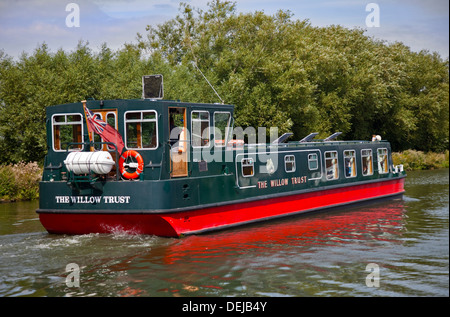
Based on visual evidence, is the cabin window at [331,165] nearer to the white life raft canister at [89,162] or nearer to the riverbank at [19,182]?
the white life raft canister at [89,162]

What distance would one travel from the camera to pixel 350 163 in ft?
71.6

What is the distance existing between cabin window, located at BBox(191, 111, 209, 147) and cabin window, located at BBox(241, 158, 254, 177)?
5.57 ft

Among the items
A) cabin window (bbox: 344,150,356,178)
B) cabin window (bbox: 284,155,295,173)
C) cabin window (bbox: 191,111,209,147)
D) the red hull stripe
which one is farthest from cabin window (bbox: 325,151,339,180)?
cabin window (bbox: 191,111,209,147)

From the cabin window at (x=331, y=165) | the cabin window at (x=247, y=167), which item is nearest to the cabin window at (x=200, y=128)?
the cabin window at (x=247, y=167)

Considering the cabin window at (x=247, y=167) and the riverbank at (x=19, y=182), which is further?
the riverbank at (x=19, y=182)

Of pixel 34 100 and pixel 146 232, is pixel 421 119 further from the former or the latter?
pixel 146 232

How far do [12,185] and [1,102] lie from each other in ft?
24.6

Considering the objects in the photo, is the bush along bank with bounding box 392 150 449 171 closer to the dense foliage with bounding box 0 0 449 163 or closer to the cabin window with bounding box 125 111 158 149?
the dense foliage with bounding box 0 0 449 163

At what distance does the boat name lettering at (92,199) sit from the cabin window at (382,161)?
13.1 m

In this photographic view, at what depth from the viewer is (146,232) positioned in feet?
47.1

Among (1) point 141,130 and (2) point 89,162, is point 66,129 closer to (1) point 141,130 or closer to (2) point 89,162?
(2) point 89,162

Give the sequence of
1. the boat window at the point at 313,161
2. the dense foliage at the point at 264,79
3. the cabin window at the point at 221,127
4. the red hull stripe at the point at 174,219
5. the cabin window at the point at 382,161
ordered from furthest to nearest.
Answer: the dense foliage at the point at 264,79 → the cabin window at the point at 382,161 → the boat window at the point at 313,161 → the cabin window at the point at 221,127 → the red hull stripe at the point at 174,219

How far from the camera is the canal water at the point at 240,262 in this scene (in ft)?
33.5
